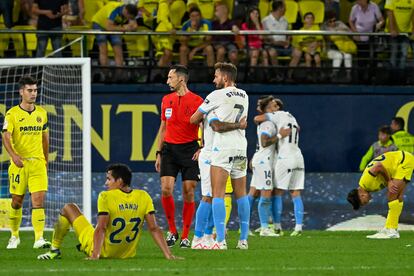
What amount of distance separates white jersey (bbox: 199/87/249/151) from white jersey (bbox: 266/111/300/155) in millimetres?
4595

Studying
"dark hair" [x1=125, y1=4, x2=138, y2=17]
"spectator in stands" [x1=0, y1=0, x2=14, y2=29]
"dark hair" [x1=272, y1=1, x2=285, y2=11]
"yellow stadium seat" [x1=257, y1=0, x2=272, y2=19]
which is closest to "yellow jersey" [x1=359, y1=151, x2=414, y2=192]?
"dark hair" [x1=272, y1=1, x2=285, y2=11]

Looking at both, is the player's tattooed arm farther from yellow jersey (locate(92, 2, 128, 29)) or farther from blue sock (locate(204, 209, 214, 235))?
yellow jersey (locate(92, 2, 128, 29))

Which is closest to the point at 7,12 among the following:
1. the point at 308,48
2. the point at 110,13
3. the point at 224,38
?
the point at 110,13

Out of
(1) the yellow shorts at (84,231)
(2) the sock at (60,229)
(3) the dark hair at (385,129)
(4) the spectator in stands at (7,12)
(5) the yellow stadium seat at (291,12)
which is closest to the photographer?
(1) the yellow shorts at (84,231)

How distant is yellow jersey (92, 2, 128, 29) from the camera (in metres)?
21.8

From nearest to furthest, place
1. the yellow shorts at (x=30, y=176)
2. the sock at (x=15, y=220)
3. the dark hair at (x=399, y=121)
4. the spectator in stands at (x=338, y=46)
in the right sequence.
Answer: the yellow shorts at (x=30, y=176) < the sock at (x=15, y=220) < the dark hair at (x=399, y=121) < the spectator in stands at (x=338, y=46)

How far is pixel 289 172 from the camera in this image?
59.1 feet

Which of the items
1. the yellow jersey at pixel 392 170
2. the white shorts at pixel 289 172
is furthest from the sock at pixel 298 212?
the yellow jersey at pixel 392 170

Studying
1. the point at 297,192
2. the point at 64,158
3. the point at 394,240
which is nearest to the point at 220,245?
the point at 394,240

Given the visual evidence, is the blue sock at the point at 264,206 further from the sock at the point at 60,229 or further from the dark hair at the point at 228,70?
the sock at the point at 60,229

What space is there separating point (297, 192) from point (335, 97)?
159 inches

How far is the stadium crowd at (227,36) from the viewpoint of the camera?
21.5 metres

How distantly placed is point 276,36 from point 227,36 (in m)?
0.87

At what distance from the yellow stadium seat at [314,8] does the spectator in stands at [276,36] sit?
592 mm
